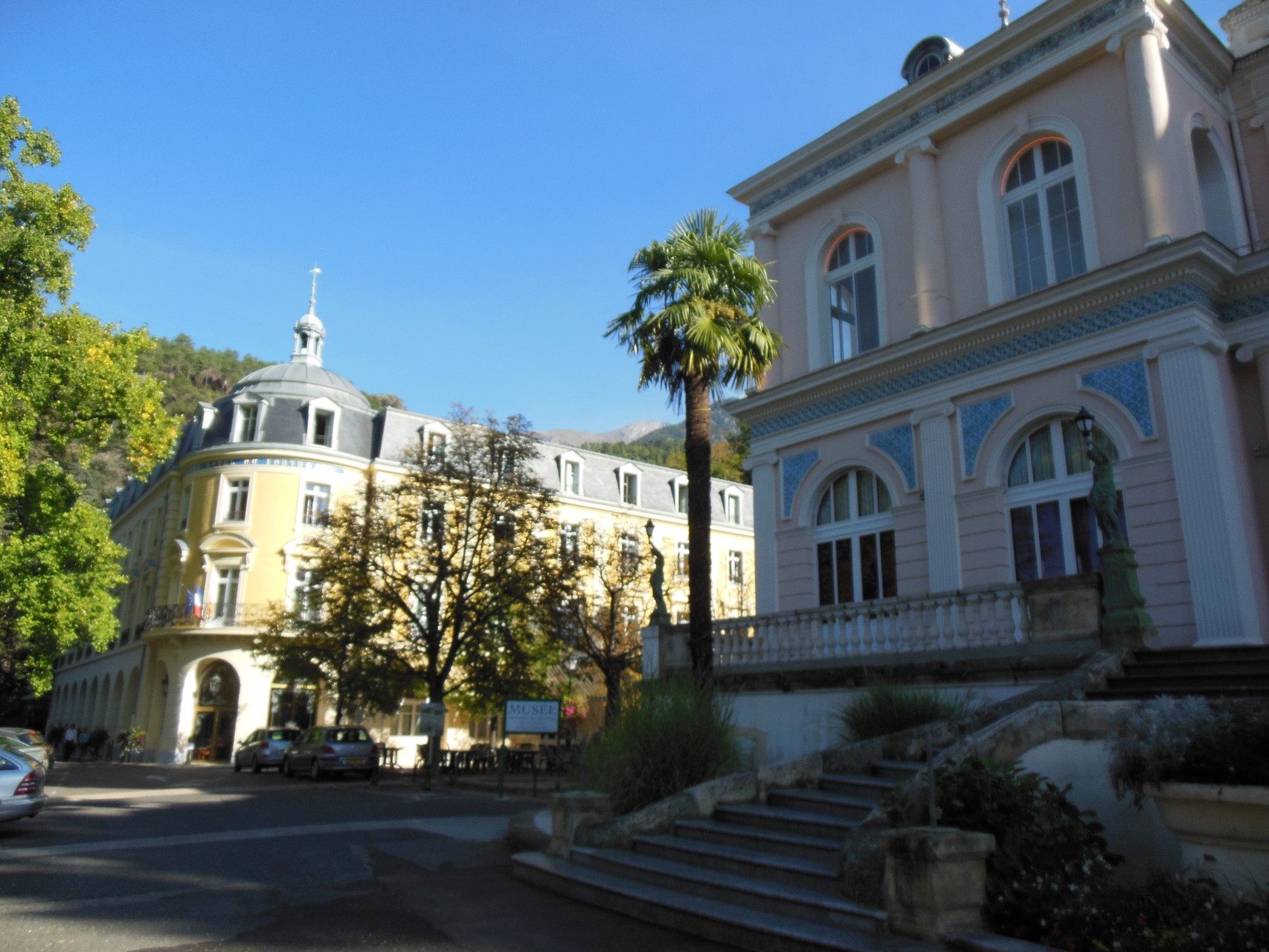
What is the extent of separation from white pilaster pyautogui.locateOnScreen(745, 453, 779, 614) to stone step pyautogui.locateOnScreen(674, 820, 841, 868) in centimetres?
1049

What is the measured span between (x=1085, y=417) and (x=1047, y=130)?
Result: 723cm

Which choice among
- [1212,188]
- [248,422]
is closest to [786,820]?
[1212,188]

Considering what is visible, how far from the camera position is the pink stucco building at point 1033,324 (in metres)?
13.6

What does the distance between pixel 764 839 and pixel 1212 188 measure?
14.8m

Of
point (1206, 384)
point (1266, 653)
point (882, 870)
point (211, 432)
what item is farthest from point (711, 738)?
point (211, 432)

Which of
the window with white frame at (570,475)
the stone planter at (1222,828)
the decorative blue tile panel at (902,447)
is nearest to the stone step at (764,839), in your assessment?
the stone planter at (1222,828)

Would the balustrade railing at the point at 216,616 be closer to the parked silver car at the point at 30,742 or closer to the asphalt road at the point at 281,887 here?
the parked silver car at the point at 30,742

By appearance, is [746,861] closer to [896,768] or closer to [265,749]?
[896,768]

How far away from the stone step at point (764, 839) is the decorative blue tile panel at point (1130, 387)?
952 centimetres

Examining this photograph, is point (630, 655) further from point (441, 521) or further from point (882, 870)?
point (882, 870)

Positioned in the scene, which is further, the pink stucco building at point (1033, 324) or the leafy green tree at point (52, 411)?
the leafy green tree at point (52, 411)

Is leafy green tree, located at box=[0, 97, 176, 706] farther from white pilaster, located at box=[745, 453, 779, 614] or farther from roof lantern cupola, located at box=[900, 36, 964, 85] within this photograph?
roof lantern cupola, located at box=[900, 36, 964, 85]

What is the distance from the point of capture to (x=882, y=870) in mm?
6312

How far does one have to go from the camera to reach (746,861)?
7.42 metres
